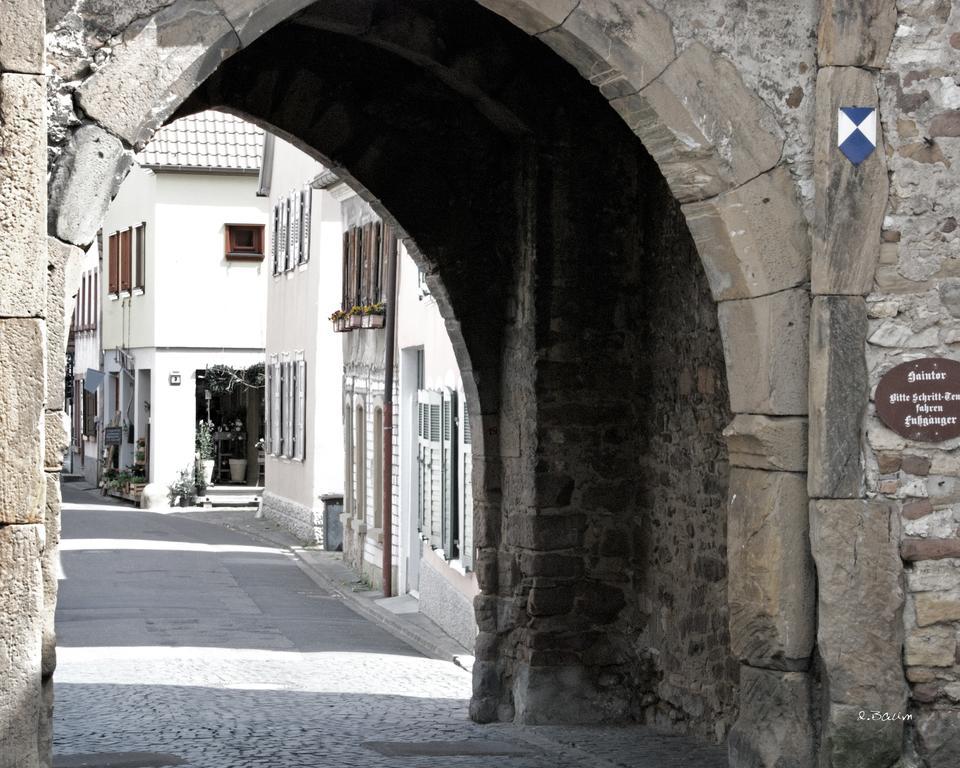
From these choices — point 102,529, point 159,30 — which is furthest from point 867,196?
point 102,529

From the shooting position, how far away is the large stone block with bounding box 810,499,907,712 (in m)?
5.93

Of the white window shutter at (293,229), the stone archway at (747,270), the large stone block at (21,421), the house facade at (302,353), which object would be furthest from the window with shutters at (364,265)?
the large stone block at (21,421)

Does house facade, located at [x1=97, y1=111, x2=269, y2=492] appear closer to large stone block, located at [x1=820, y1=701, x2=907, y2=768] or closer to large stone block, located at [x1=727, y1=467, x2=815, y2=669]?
large stone block, located at [x1=727, y1=467, x2=815, y2=669]

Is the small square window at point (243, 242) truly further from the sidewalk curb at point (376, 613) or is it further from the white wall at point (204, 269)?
the sidewalk curb at point (376, 613)

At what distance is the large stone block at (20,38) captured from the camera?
4930 mm

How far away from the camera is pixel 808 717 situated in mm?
6059

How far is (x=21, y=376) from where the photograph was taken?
493 centimetres

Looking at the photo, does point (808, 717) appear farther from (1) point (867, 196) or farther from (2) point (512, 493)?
(2) point (512, 493)

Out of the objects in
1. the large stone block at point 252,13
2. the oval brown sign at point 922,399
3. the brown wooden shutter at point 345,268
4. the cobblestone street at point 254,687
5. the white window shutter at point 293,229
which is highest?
the white window shutter at point 293,229

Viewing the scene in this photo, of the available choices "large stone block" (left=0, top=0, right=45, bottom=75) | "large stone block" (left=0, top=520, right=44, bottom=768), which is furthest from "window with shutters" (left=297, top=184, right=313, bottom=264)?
"large stone block" (left=0, top=520, right=44, bottom=768)

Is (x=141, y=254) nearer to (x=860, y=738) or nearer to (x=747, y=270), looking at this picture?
(x=747, y=270)

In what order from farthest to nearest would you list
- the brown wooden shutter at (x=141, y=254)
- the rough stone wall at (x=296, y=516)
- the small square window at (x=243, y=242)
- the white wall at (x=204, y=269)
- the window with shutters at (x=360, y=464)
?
the brown wooden shutter at (x=141, y=254) < the small square window at (x=243, y=242) < the white wall at (x=204, y=269) < the rough stone wall at (x=296, y=516) < the window with shutters at (x=360, y=464)

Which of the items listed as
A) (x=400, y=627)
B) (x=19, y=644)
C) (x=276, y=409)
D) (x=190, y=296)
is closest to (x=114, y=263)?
(x=190, y=296)

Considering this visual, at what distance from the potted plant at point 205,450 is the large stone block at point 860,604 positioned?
76.7ft
